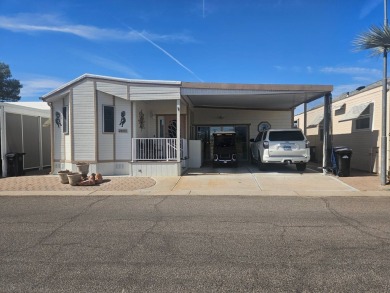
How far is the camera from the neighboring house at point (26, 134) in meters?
15.3

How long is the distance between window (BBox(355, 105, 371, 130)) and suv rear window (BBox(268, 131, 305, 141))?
322cm

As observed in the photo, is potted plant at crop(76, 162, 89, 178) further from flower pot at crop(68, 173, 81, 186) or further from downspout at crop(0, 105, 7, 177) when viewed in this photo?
downspout at crop(0, 105, 7, 177)

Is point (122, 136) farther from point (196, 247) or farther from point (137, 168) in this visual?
point (196, 247)

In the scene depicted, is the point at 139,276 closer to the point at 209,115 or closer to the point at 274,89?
the point at 274,89

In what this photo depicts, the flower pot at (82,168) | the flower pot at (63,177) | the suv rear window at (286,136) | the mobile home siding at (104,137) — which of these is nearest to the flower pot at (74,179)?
the flower pot at (63,177)

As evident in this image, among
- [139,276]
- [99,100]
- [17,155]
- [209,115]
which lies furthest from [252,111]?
[139,276]

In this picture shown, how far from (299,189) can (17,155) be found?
12205mm

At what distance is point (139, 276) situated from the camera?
4.13 metres

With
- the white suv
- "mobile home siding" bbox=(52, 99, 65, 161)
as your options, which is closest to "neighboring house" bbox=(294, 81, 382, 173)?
the white suv

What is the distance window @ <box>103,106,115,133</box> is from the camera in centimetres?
1446

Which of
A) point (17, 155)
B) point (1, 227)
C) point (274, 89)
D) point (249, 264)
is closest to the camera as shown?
point (249, 264)

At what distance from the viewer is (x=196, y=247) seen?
5211 millimetres

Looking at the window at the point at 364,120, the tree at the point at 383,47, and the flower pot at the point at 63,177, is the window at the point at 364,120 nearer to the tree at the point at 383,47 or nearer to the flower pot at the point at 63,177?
the tree at the point at 383,47

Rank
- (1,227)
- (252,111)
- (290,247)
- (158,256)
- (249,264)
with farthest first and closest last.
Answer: (252,111)
(1,227)
(290,247)
(158,256)
(249,264)
